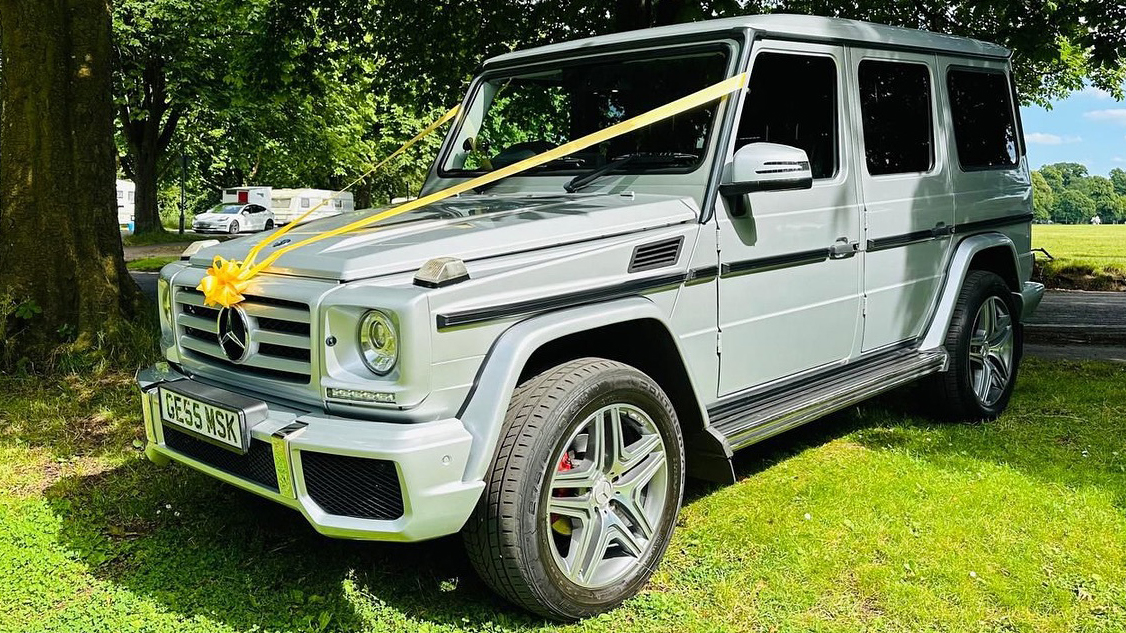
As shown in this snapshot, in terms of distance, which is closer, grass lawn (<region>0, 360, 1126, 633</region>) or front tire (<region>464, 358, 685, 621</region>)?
front tire (<region>464, 358, 685, 621</region>)

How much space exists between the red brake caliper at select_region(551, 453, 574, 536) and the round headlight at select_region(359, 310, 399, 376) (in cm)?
81

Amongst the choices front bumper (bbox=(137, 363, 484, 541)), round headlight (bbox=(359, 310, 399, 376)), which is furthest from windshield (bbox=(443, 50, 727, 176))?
front bumper (bbox=(137, 363, 484, 541))

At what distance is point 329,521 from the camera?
3.08 meters

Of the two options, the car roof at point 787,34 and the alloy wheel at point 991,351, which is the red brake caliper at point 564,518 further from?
the alloy wheel at point 991,351

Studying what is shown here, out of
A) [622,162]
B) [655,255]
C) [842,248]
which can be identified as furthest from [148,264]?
[655,255]

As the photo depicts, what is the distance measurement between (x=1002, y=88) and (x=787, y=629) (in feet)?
14.4

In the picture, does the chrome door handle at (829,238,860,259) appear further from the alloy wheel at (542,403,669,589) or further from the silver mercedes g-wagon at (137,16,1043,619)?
the alloy wheel at (542,403,669,589)

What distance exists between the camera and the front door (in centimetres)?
411

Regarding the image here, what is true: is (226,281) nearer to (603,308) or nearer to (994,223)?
(603,308)

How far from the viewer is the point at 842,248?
15.4 feet

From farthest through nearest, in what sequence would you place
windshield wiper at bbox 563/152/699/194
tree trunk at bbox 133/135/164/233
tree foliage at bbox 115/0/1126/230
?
tree trunk at bbox 133/135/164/233 → tree foliage at bbox 115/0/1126/230 → windshield wiper at bbox 563/152/699/194

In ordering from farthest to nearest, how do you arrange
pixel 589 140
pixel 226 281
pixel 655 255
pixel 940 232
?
pixel 940 232, pixel 589 140, pixel 655 255, pixel 226 281

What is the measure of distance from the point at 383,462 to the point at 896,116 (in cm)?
361

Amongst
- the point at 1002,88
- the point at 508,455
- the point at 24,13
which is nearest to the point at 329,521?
the point at 508,455
